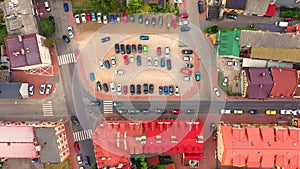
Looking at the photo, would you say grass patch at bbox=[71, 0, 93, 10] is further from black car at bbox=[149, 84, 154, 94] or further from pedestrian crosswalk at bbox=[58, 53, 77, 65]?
black car at bbox=[149, 84, 154, 94]

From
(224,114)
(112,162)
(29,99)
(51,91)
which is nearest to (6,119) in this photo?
(29,99)

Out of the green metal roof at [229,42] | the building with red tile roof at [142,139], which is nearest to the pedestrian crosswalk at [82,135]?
the building with red tile roof at [142,139]

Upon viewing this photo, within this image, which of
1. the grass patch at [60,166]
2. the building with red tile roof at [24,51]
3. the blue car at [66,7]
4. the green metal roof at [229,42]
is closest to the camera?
the building with red tile roof at [24,51]

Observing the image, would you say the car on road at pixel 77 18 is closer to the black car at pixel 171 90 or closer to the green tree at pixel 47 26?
the green tree at pixel 47 26


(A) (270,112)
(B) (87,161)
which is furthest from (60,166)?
(A) (270,112)

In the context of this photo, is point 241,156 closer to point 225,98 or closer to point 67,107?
point 225,98

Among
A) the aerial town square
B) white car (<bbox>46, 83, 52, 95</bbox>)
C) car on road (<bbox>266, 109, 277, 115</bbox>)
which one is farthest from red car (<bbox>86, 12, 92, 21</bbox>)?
car on road (<bbox>266, 109, 277, 115</bbox>)
